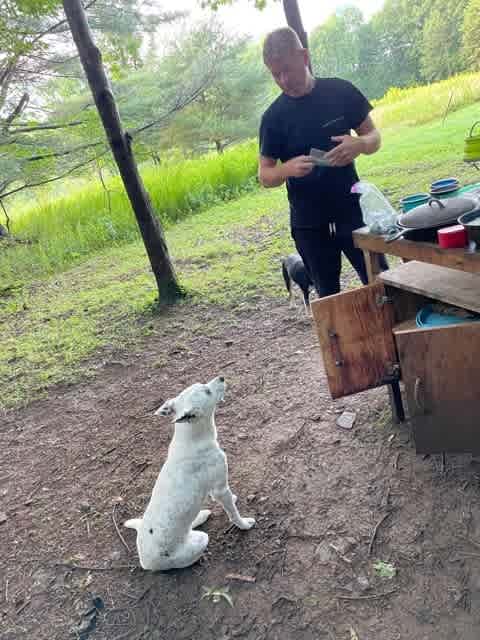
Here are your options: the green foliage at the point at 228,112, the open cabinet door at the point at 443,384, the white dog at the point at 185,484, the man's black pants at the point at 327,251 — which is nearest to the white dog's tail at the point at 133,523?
the white dog at the point at 185,484

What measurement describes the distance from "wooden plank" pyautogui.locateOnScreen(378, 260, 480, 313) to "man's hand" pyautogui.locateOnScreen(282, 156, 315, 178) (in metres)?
0.63

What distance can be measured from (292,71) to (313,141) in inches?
13.7

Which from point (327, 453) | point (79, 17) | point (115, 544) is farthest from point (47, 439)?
point (79, 17)

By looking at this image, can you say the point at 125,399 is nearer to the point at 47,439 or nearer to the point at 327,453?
the point at 47,439

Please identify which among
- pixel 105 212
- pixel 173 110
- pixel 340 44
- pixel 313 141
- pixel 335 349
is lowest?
pixel 335 349

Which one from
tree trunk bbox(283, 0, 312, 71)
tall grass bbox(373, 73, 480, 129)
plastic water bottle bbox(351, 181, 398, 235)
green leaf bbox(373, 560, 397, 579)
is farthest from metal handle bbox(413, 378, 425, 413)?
tall grass bbox(373, 73, 480, 129)

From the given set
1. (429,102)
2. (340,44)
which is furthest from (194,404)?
(340,44)

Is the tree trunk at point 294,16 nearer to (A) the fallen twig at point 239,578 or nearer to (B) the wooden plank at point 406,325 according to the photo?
(B) the wooden plank at point 406,325

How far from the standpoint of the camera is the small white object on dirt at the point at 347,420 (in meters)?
2.63

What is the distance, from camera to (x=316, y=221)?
257 cm

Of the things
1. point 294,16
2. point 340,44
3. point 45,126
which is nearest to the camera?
point 294,16

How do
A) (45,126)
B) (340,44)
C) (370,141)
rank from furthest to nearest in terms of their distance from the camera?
(340,44)
(45,126)
(370,141)

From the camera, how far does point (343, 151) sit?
89.9 inches

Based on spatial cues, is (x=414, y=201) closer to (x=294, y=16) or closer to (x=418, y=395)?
(x=418, y=395)
